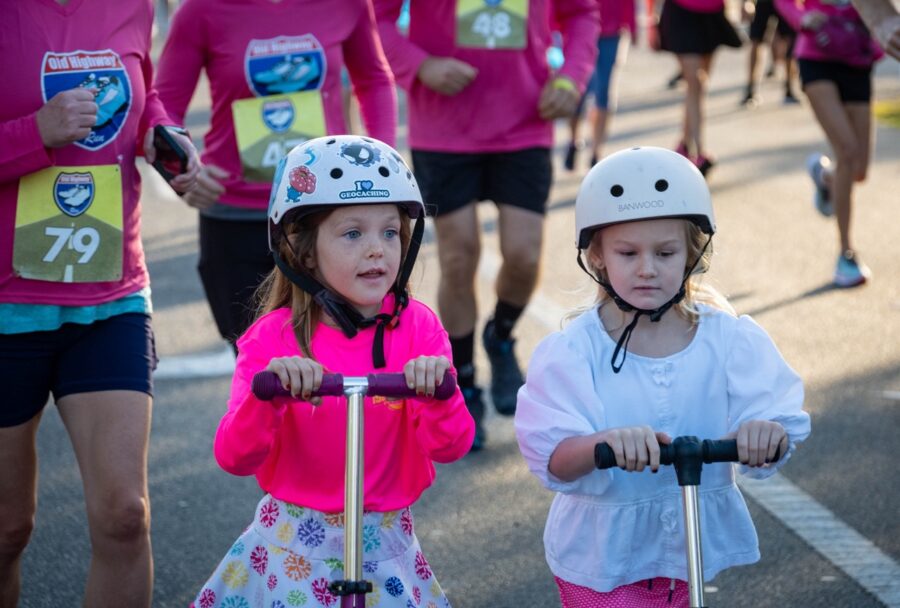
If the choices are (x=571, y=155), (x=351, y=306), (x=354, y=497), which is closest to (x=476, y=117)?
(x=351, y=306)

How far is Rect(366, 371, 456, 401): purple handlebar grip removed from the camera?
11.0 ft

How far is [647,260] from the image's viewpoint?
3.78 meters

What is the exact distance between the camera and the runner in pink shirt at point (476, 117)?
6430 millimetres

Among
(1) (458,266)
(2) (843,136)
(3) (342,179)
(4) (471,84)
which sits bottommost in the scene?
(2) (843,136)

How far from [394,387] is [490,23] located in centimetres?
339

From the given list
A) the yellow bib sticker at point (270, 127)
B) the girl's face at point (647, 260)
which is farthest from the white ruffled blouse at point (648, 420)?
the yellow bib sticker at point (270, 127)

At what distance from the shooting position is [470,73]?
6.37m

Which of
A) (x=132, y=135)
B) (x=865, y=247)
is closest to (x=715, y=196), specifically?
(x=865, y=247)

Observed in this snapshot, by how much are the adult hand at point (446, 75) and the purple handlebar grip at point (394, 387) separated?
314 cm

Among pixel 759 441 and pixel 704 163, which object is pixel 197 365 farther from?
pixel 704 163

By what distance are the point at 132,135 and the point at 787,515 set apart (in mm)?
2981

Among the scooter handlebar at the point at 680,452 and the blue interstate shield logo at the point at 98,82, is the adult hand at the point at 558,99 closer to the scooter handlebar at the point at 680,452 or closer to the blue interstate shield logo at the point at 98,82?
the blue interstate shield logo at the point at 98,82

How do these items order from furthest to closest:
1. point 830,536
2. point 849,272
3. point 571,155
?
point 571,155 < point 849,272 < point 830,536

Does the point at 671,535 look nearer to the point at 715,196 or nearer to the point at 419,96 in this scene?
the point at 419,96
